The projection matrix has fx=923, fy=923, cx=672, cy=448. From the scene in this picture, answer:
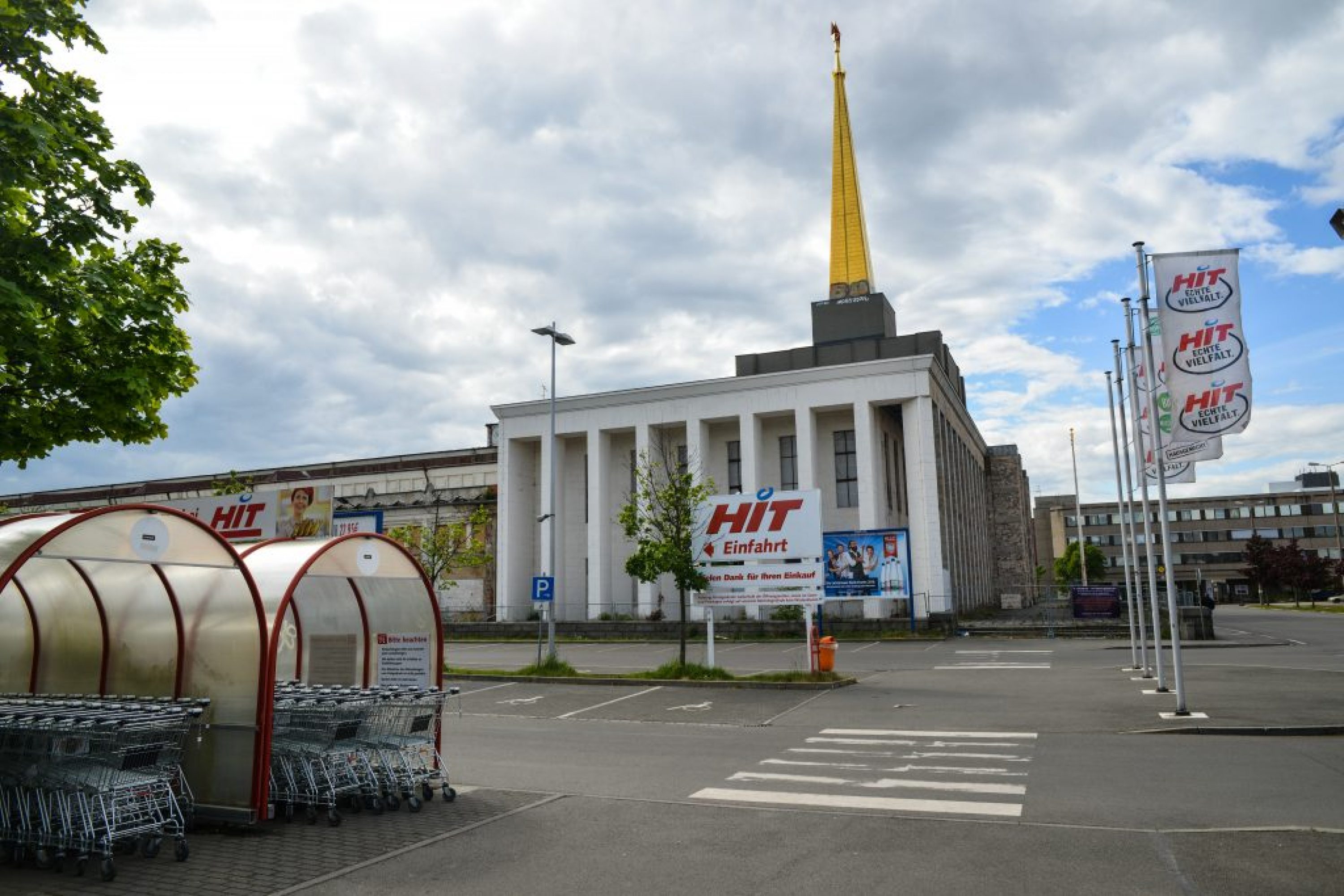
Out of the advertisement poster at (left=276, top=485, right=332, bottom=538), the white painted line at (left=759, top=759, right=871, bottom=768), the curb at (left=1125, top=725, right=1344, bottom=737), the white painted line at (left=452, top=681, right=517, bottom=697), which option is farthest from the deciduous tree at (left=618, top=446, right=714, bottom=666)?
the curb at (left=1125, top=725, right=1344, bottom=737)

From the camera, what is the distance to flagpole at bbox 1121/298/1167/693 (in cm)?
1730

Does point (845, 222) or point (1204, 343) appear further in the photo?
point (845, 222)

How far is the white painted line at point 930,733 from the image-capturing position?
537 inches

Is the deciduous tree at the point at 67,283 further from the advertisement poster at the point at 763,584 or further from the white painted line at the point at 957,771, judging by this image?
the advertisement poster at the point at 763,584

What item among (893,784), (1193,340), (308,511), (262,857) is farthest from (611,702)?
(1193,340)

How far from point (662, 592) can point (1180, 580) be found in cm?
8234

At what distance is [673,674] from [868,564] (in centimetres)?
1709

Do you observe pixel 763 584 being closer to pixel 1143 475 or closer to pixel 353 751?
pixel 1143 475

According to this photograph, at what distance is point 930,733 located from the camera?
14117 millimetres

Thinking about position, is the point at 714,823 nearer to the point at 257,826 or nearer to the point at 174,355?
the point at 257,826

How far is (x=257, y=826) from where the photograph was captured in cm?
859

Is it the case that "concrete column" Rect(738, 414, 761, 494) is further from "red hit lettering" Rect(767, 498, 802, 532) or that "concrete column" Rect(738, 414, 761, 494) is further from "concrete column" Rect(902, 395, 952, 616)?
"red hit lettering" Rect(767, 498, 802, 532)

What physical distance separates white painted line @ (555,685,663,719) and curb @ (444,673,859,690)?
15.6 inches

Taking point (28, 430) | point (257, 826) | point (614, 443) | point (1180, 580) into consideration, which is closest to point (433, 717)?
point (257, 826)
